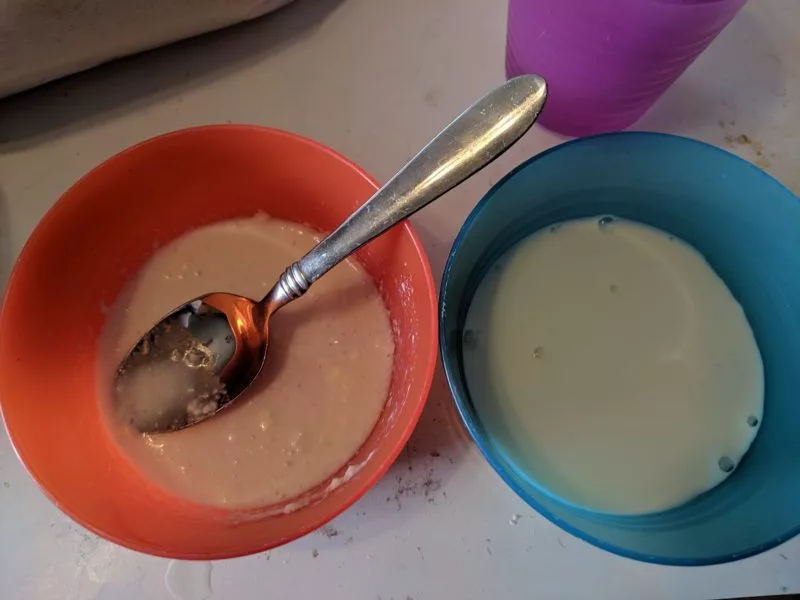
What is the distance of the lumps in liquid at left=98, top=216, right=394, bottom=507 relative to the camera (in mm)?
618

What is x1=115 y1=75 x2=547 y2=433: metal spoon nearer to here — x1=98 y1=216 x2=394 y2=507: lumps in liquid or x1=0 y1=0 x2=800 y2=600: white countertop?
x1=98 y1=216 x2=394 y2=507: lumps in liquid

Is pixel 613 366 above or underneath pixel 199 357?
underneath

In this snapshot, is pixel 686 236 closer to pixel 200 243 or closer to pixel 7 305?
pixel 200 243

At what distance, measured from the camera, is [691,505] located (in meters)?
0.62

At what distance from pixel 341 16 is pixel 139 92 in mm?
227

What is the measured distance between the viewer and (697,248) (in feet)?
2.27

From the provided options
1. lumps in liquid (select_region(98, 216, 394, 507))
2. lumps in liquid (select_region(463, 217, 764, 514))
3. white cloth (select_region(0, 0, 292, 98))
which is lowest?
lumps in liquid (select_region(463, 217, 764, 514))

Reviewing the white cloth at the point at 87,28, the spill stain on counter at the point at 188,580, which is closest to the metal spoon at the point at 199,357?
the spill stain on counter at the point at 188,580

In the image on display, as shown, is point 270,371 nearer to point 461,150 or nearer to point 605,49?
point 461,150

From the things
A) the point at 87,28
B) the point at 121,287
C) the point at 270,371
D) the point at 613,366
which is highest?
the point at 87,28

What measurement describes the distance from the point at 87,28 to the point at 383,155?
291 mm

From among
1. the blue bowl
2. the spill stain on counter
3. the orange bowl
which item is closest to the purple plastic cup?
the blue bowl

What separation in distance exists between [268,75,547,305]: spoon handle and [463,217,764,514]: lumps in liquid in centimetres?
16

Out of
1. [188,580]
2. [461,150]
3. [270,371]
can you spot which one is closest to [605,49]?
[461,150]
